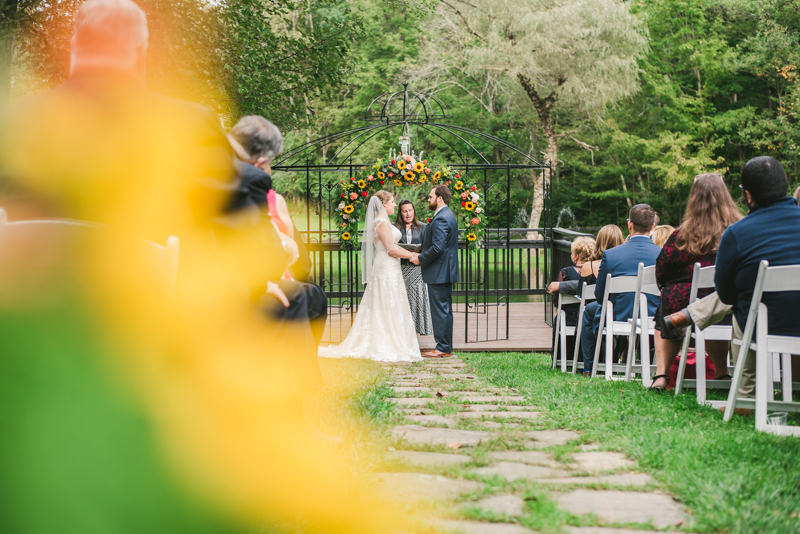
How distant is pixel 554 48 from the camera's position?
2047 centimetres

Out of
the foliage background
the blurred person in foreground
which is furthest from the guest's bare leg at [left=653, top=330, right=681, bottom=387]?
the foliage background

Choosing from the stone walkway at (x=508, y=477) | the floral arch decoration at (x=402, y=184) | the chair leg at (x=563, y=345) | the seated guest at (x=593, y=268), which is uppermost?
the floral arch decoration at (x=402, y=184)

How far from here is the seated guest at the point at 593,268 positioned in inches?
259

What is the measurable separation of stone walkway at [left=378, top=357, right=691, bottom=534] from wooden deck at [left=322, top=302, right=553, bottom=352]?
5323 mm

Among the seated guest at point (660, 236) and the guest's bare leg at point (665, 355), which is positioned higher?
the seated guest at point (660, 236)

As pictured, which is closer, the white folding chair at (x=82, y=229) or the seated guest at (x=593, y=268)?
the white folding chair at (x=82, y=229)

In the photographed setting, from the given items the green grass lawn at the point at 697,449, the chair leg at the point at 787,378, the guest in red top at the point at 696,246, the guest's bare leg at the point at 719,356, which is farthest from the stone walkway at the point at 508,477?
the guest's bare leg at the point at 719,356

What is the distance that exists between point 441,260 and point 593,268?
1.92m

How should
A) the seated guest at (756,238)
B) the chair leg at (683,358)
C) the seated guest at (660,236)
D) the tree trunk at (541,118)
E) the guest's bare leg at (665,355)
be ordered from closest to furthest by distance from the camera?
1. the seated guest at (756,238)
2. the chair leg at (683,358)
3. the guest's bare leg at (665,355)
4. the seated guest at (660,236)
5. the tree trunk at (541,118)

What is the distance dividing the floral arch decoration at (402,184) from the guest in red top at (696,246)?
396cm

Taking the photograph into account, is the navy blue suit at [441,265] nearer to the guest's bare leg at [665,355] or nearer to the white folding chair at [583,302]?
the white folding chair at [583,302]

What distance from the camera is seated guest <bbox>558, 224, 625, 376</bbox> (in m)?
6.59

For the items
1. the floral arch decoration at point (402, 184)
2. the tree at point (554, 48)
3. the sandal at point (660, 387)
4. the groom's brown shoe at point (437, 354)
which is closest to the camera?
the sandal at point (660, 387)

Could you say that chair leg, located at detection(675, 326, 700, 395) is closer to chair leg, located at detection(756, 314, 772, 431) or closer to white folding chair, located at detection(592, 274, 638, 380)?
white folding chair, located at detection(592, 274, 638, 380)
